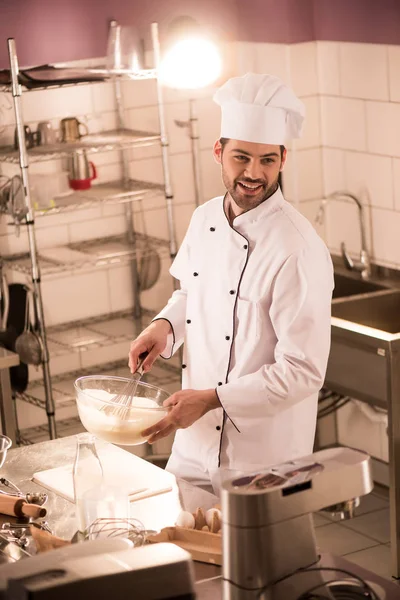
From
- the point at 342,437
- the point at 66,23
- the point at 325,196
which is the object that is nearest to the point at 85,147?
the point at 66,23

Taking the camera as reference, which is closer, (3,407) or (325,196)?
(3,407)

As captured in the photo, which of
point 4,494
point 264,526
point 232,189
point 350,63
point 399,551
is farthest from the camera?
point 350,63

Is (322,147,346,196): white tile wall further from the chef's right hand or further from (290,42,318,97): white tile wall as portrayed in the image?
the chef's right hand

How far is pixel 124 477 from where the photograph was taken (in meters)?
2.52

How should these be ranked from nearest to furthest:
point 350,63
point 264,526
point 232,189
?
1. point 264,526
2. point 232,189
3. point 350,63

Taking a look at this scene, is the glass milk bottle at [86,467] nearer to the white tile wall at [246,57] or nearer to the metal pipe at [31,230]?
the metal pipe at [31,230]

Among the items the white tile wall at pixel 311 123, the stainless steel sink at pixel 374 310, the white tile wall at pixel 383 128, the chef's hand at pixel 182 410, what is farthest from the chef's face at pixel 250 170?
the white tile wall at pixel 311 123

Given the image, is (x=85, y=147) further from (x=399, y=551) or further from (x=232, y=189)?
(x=399, y=551)

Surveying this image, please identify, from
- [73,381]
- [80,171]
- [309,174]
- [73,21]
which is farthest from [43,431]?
[73,21]

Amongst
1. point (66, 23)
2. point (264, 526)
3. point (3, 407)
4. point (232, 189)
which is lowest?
point (3, 407)

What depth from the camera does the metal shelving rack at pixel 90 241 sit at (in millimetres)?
4090

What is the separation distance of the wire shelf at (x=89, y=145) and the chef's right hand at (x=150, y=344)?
138cm

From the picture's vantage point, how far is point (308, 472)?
1756 mm

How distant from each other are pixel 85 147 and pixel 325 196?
119 centimetres
